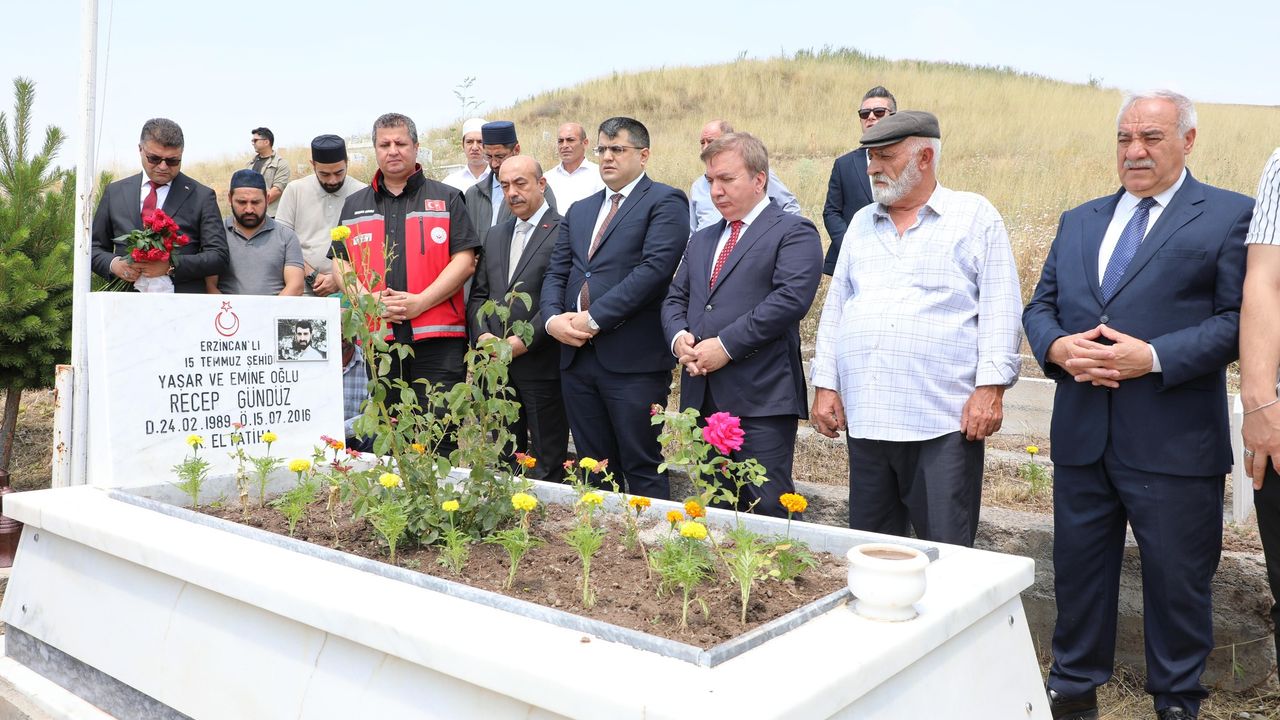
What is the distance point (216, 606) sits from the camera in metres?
2.47

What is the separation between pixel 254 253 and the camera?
537cm

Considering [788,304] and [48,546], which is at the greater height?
[788,304]

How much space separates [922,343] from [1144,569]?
1018 millimetres

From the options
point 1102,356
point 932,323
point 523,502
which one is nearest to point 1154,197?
point 1102,356

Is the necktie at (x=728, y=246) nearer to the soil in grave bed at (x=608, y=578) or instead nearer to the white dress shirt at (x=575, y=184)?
the soil in grave bed at (x=608, y=578)

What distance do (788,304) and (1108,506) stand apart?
1.36 metres

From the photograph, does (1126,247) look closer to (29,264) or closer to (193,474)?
(193,474)

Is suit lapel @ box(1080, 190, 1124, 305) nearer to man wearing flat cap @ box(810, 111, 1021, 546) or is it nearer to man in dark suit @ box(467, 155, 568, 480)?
man wearing flat cap @ box(810, 111, 1021, 546)

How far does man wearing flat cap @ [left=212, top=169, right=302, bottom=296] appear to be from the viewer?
5.32m

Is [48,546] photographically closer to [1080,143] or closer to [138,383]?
[138,383]

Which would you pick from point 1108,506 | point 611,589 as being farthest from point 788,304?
point 611,589

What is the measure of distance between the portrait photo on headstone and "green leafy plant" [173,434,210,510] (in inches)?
25.0

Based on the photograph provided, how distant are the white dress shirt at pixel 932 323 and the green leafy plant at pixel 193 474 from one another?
244 centimetres

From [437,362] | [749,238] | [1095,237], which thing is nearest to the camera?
[1095,237]
